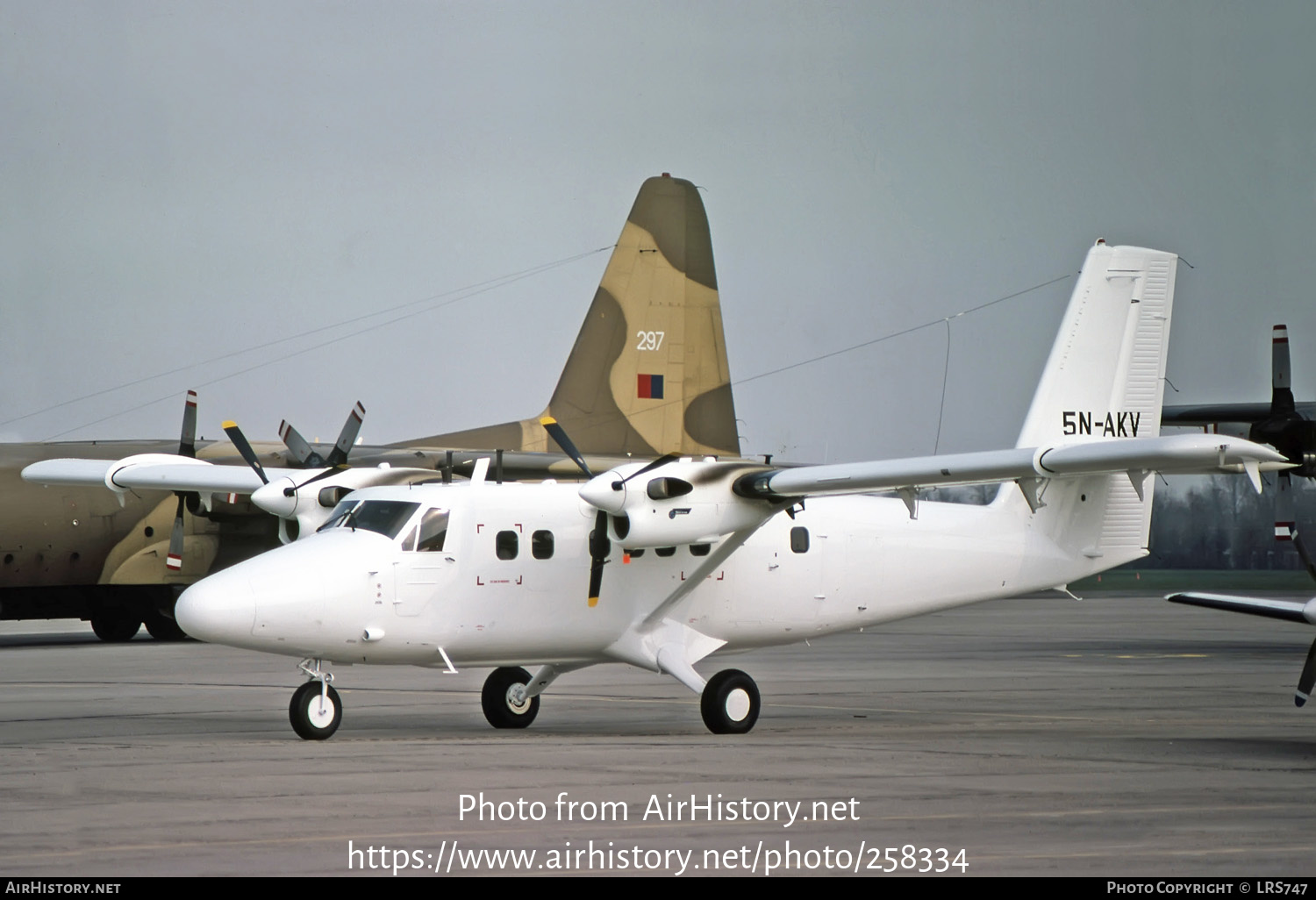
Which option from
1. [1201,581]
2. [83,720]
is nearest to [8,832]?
[83,720]

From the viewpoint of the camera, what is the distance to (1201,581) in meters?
69.2

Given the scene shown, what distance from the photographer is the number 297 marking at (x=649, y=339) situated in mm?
31438

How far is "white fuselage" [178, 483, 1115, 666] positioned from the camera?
565 inches

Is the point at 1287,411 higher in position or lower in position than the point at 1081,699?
higher

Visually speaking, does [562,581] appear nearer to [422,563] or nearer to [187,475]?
[422,563]

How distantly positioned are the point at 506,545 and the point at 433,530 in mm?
761

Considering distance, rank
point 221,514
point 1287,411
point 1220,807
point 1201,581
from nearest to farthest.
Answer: point 1220,807
point 1287,411
point 221,514
point 1201,581

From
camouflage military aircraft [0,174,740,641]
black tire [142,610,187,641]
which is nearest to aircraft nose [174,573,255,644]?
camouflage military aircraft [0,174,740,641]

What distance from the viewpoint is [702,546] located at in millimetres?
16344

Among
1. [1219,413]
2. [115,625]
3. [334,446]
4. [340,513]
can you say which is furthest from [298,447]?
[1219,413]

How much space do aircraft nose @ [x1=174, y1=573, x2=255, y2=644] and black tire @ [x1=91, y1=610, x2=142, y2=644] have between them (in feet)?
62.4
